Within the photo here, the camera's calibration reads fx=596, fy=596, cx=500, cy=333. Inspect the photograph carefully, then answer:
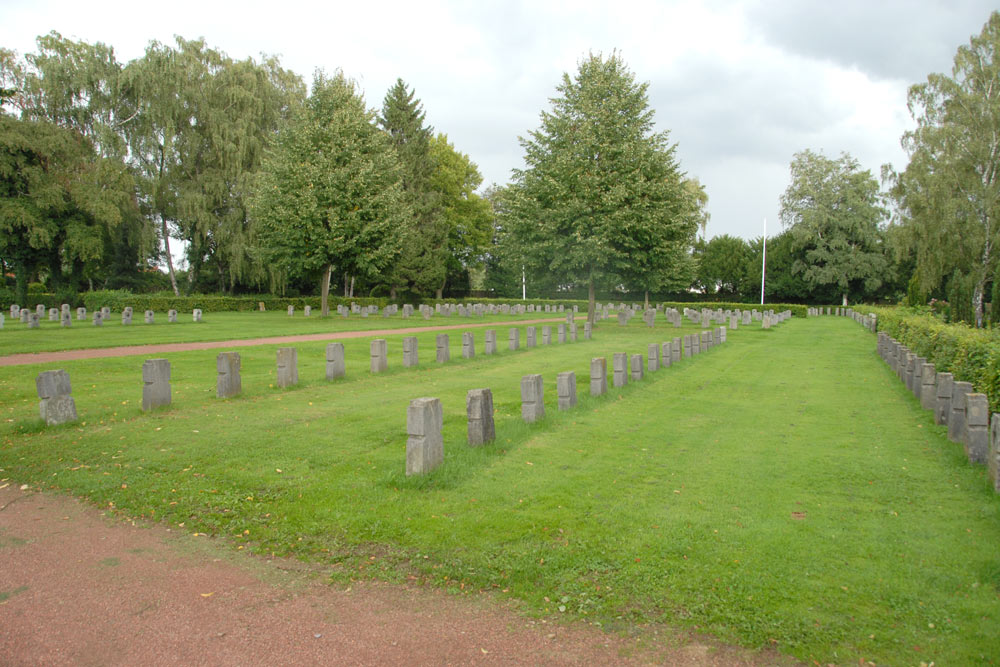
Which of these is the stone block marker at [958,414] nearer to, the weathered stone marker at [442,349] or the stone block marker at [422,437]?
the stone block marker at [422,437]

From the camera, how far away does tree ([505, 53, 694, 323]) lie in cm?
2684

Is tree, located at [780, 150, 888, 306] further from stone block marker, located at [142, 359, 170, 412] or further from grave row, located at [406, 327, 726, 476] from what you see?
stone block marker, located at [142, 359, 170, 412]

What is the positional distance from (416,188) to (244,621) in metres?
48.4

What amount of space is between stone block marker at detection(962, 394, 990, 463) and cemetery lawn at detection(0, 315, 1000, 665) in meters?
0.19

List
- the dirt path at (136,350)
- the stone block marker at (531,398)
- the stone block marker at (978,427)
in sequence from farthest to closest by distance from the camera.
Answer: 1. the dirt path at (136,350)
2. the stone block marker at (531,398)
3. the stone block marker at (978,427)

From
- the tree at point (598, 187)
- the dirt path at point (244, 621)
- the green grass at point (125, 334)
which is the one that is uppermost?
the tree at point (598, 187)

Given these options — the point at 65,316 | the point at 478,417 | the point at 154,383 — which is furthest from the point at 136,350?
the point at 478,417

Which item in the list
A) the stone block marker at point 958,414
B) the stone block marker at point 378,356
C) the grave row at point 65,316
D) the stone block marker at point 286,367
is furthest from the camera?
the grave row at point 65,316

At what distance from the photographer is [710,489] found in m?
5.91

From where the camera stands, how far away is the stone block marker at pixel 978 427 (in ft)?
21.8

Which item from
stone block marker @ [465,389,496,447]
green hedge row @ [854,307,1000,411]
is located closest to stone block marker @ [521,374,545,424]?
stone block marker @ [465,389,496,447]

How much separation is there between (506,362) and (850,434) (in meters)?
9.10

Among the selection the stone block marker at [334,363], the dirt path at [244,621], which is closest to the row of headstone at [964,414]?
the dirt path at [244,621]

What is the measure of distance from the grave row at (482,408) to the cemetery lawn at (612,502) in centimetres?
23
